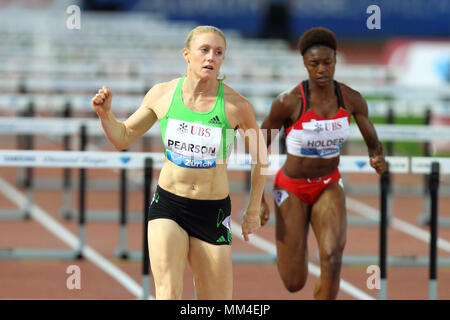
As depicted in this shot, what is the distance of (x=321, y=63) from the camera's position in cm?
715

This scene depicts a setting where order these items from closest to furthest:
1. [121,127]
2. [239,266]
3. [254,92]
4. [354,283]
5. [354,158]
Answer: [121,127] < [354,158] < [354,283] < [239,266] < [254,92]

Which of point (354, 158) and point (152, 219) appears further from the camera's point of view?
point (354, 158)

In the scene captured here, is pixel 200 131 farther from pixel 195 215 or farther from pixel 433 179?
pixel 433 179

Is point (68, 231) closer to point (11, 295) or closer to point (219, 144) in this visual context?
point (11, 295)

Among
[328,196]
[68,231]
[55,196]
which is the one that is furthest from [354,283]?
[55,196]

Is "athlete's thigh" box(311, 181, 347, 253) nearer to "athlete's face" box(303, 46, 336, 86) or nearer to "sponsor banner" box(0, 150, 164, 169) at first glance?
"athlete's face" box(303, 46, 336, 86)

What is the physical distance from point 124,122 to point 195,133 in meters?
0.43

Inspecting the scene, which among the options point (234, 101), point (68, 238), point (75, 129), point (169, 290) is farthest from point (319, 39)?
point (68, 238)

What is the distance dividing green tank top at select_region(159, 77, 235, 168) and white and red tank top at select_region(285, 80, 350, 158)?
1206 millimetres

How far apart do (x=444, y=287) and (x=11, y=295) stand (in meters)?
A: 3.92

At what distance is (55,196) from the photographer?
1496 centimetres

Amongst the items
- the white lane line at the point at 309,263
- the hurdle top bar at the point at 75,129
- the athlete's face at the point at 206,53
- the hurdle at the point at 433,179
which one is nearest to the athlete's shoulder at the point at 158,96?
the athlete's face at the point at 206,53

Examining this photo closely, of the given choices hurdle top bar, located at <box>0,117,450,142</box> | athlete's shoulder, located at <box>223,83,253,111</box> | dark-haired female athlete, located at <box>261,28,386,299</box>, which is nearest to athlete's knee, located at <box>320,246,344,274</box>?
dark-haired female athlete, located at <box>261,28,386,299</box>

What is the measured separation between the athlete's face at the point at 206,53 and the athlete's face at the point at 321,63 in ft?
4.06
